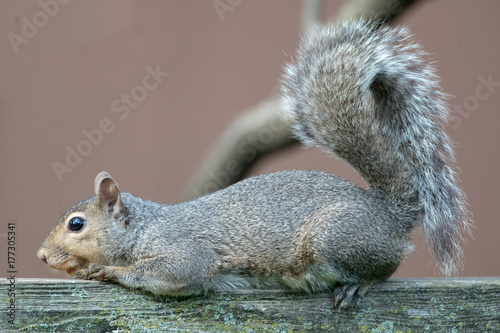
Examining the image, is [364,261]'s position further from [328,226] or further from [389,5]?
[389,5]

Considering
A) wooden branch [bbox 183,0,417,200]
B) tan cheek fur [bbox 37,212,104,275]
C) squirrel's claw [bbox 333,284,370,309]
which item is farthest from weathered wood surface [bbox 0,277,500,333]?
wooden branch [bbox 183,0,417,200]

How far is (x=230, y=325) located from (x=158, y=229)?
1.44 feet

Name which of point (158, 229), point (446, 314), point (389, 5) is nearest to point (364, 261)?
point (446, 314)

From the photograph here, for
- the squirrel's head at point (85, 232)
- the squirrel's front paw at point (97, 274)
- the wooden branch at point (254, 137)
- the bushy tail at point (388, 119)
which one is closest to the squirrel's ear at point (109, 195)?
the squirrel's head at point (85, 232)

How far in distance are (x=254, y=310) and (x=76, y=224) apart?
1.90 feet

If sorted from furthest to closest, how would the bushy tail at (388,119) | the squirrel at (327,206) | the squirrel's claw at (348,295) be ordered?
the bushy tail at (388,119), the squirrel at (327,206), the squirrel's claw at (348,295)

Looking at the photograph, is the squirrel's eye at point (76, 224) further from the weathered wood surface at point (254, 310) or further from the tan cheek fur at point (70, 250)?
the weathered wood surface at point (254, 310)

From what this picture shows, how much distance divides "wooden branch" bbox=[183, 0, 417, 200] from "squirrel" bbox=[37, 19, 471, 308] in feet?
2.70

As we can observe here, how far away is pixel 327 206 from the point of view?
66.0 inches

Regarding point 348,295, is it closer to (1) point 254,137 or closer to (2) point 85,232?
(2) point 85,232

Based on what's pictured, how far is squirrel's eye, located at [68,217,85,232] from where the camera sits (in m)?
1.66

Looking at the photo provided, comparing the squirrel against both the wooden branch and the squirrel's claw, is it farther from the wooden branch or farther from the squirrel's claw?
the wooden branch

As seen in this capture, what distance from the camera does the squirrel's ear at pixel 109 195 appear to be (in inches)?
65.2

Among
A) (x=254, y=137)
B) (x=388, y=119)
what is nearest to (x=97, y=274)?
(x=388, y=119)
